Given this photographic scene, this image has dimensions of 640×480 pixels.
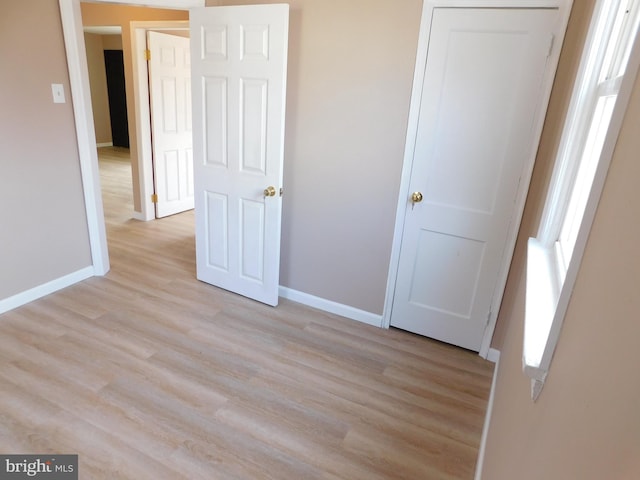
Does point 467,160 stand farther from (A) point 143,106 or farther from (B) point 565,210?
(A) point 143,106

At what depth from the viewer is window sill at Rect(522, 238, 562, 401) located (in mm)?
900

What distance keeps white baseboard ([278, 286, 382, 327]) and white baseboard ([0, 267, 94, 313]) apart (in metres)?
1.53

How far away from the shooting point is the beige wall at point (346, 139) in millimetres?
2344

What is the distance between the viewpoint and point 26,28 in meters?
2.45

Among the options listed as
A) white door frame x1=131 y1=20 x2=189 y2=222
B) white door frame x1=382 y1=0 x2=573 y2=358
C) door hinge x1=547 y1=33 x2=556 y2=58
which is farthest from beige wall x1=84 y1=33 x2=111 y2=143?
door hinge x1=547 y1=33 x2=556 y2=58

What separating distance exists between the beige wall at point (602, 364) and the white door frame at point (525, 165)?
1499mm

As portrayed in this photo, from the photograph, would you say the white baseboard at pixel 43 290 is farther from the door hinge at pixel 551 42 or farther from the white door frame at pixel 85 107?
the door hinge at pixel 551 42

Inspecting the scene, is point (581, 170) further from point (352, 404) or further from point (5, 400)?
point (5, 400)

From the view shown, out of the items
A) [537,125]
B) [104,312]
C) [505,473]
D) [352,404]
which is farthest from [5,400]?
[537,125]

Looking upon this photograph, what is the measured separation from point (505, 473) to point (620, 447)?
0.76 metres

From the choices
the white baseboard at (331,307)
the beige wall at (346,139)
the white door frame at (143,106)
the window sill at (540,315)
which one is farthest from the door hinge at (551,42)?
the white door frame at (143,106)

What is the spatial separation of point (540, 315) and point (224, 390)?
162cm

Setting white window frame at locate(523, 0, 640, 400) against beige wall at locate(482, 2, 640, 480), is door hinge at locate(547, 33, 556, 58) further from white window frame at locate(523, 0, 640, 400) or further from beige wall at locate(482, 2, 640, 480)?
beige wall at locate(482, 2, 640, 480)

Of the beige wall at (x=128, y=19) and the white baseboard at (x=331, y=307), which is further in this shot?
the beige wall at (x=128, y=19)
